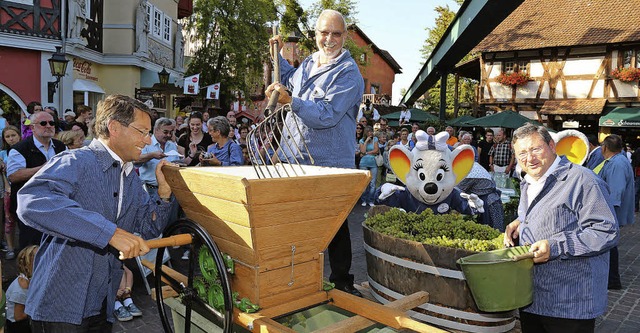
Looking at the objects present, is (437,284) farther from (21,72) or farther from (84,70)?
(84,70)

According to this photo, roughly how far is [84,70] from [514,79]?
1734 centimetres

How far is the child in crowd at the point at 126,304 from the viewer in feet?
13.1

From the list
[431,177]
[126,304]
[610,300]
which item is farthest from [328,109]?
[610,300]

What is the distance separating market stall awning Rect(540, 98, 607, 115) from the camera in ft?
64.2

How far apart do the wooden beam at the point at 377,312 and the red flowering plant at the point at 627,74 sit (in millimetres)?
20552

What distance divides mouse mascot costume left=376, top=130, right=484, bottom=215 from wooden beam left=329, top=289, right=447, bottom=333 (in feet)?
7.77

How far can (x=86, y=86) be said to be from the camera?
1450 cm

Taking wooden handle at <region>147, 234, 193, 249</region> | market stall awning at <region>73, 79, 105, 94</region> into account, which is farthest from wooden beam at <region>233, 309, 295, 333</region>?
market stall awning at <region>73, 79, 105, 94</region>

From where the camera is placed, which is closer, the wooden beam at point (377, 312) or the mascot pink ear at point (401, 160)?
the wooden beam at point (377, 312)

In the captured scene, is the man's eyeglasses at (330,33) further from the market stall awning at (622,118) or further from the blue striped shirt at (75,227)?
the market stall awning at (622,118)

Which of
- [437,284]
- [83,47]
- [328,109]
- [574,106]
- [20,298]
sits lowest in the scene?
[20,298]

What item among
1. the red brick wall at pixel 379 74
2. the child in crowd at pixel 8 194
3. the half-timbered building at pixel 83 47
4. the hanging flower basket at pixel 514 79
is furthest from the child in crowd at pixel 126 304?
the red brick wall at pixel 379 74

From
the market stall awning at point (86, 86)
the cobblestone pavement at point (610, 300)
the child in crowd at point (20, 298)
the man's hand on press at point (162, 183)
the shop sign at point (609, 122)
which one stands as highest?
the market stall awning at point (86, 86)

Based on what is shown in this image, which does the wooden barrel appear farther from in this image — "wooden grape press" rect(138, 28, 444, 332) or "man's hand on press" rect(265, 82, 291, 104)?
"man's hand on press" rect(265, 82, 291, 104)
